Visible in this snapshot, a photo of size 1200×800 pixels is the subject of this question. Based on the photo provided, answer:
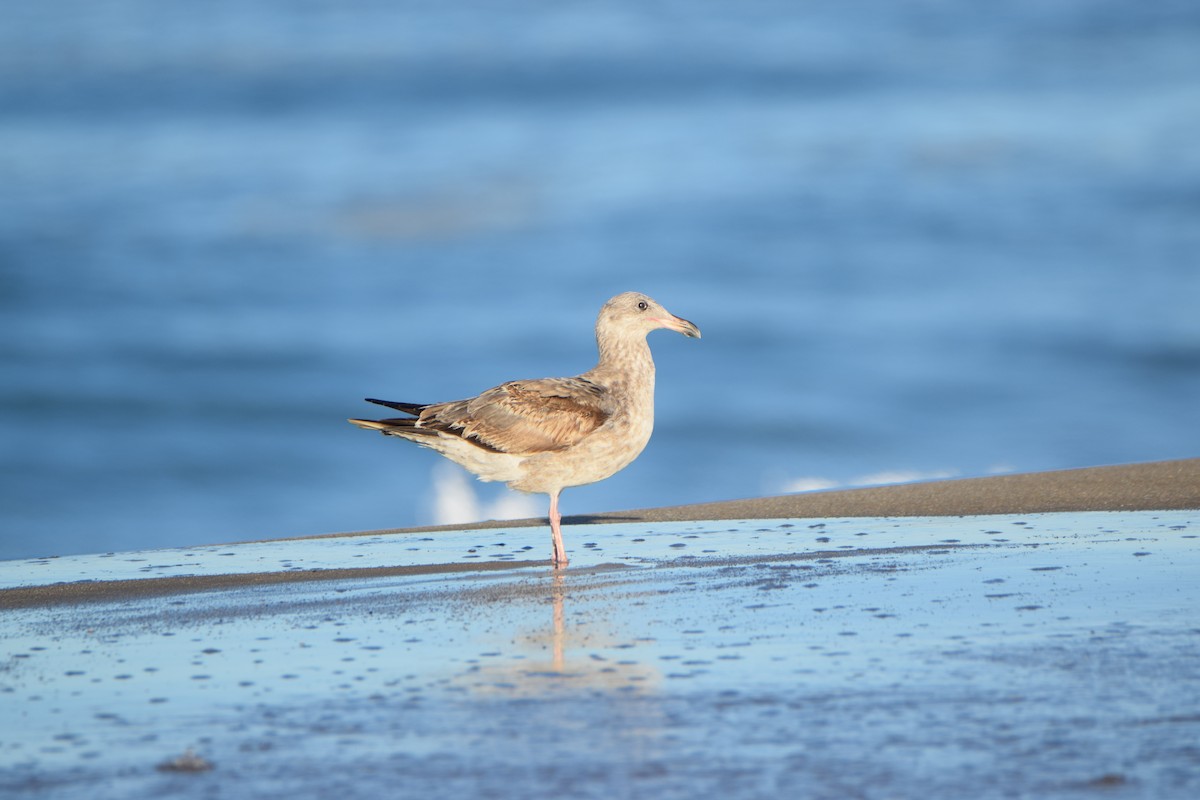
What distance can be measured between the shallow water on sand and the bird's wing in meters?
1.37

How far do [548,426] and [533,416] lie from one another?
0.33 ft

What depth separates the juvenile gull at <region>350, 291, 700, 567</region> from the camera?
26.6 feet

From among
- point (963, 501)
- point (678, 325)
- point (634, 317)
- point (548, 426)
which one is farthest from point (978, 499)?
point (548, 426)

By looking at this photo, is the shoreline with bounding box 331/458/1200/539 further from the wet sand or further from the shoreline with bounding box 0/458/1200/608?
the wet sand

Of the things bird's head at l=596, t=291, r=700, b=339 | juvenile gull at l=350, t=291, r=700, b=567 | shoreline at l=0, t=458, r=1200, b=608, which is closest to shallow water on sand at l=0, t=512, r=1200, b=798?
A: shoreline at l=0, t=458, r=1200, b=608

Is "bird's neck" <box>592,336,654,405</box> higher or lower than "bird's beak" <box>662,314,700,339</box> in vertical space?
lower

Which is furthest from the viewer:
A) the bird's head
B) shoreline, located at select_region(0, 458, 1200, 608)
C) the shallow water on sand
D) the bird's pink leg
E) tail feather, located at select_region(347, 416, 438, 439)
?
the bird's head

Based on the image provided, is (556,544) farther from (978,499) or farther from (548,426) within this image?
(978,499)

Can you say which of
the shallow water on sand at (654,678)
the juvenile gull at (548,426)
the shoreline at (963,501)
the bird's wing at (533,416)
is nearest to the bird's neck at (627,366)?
the juvenile gull at (548,426)

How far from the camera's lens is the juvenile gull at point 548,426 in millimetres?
8102

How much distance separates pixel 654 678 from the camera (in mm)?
Answer: 4461

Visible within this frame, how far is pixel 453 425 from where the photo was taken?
8.34 meters

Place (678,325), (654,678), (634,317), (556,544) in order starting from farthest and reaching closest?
(678,325)
(634,317)
(556,544)
(654,678)

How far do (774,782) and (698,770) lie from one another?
0.64ft
